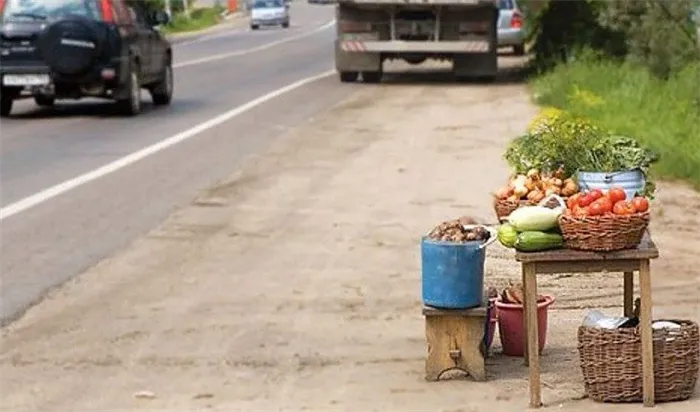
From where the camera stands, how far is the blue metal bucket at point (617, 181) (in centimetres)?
749

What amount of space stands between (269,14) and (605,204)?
69773mm

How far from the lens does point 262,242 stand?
11.9 m

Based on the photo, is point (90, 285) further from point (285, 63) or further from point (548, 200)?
point (285, 63)

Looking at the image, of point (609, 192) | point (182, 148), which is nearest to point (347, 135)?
point (182, 148)

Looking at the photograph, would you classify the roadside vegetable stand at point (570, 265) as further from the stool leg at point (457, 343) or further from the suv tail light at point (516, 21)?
the suv tail light at point (516, 21)

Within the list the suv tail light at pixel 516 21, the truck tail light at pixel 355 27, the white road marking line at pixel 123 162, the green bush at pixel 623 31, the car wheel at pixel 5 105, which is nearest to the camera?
the white road marking line at pixel 123 162

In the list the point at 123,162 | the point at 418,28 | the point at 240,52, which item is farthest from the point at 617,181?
the point at 240,52

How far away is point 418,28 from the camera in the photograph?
29.0 m

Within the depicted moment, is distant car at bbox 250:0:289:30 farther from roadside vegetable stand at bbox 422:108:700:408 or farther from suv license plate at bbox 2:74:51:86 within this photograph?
roadside vegetable stand at bbox 422:108:700:408

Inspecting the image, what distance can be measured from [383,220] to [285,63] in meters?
27.5

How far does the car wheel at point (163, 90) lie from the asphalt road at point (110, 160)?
11.2 inches

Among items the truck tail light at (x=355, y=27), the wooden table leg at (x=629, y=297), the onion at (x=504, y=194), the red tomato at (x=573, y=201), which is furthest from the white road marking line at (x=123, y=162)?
the red tomato at (x=573, y=201)

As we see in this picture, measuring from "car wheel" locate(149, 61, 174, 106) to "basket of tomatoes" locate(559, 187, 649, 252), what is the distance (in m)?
18.6

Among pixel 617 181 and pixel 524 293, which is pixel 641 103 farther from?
pixel 524 293
